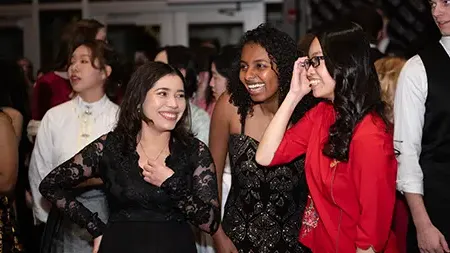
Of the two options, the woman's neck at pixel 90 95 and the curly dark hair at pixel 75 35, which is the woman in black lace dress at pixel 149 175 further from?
the curly dark hair at pixel 75 35

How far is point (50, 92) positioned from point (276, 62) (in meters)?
2.14

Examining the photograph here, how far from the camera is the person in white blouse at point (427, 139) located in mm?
3324

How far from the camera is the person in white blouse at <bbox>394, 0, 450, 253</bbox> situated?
332 cm

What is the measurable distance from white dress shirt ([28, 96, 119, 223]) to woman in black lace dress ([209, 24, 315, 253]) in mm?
824

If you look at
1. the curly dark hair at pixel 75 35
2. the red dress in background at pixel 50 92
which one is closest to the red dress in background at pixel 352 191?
the curly dark hair at pixel 75 35

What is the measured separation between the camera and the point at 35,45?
992cm

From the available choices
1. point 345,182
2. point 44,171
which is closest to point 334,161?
point 345,182

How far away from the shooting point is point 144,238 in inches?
125

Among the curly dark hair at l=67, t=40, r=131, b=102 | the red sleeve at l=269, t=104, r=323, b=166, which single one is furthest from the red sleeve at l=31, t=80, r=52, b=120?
the red sleeve at l=269, t=104, r=323, b=166

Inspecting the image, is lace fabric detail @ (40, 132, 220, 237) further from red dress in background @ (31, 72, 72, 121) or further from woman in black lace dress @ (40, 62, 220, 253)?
red dress in background @ (31, 72, 72, 121)

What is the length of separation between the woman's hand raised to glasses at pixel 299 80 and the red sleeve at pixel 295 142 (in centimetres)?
10

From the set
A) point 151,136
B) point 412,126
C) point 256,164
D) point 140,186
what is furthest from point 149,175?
point 412,126

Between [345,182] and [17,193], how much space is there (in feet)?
8.36

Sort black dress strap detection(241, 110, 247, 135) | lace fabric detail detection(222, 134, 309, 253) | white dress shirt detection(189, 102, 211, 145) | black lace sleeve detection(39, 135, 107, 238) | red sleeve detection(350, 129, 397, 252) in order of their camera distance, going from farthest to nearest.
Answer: white dress shirt detection(189, 102, 211, 145)
black dress strap detection(241, 110, 247, 135)
lace fabric detail detection(222, 134, 309, 253)
black lace sleeve detection(39, 135, 107, 238)
red sleeve detection(350, 129, 397, 252)
